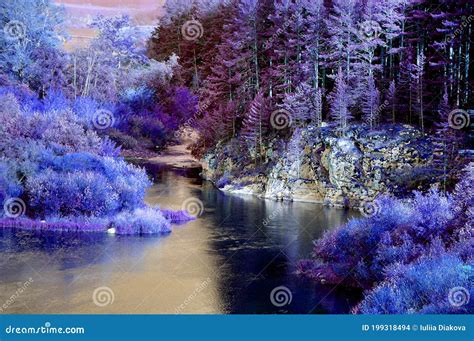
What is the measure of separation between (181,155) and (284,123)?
11.2 m

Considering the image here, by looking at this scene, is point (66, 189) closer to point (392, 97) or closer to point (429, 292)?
point (429, 292)

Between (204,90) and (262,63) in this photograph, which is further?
(204,90)

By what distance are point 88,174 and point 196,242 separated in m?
4.59

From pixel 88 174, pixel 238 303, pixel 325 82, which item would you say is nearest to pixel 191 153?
pixel 325 82

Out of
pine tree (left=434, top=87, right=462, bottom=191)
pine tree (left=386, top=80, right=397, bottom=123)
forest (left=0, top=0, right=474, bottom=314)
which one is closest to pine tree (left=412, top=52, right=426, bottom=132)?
forest (left=0, top=0, right=474, bottom=314)

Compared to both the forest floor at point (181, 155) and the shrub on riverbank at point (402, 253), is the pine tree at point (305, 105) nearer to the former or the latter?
the forest floor at point (181, 155)

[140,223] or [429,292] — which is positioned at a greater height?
[429,292]

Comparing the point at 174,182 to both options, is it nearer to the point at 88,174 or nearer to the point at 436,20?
the point at 88,174

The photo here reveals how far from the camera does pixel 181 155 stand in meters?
39.7

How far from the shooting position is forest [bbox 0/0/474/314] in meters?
13.1

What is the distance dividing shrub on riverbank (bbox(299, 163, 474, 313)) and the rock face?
984 centimetres

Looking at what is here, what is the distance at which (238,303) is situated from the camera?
1154cm

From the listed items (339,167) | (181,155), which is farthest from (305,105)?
(181,155)

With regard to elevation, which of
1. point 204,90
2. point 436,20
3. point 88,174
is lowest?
point 88,174
